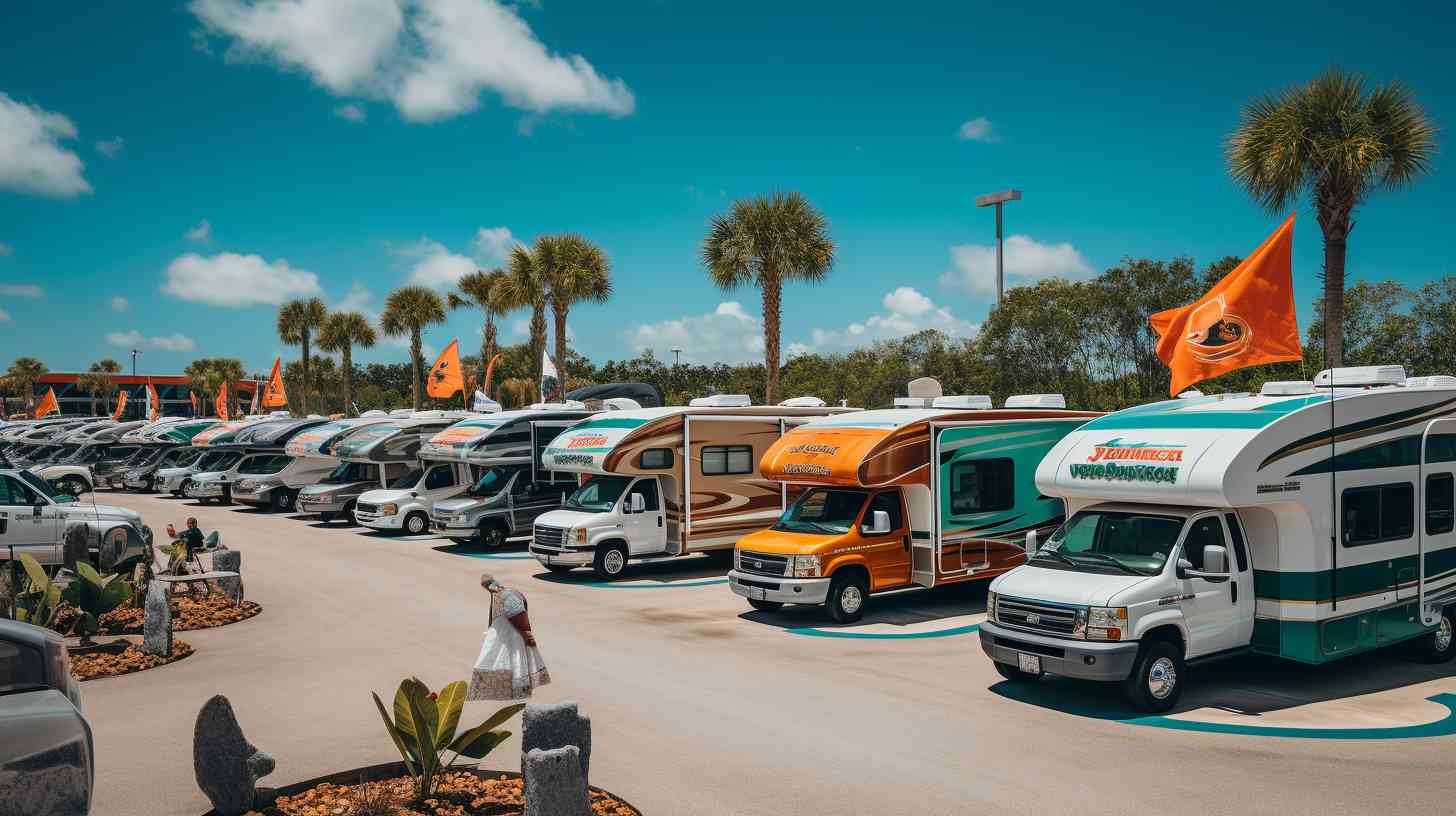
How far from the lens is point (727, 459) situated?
797 inches

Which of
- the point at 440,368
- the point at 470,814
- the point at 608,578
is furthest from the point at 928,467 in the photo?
the point at 440,368

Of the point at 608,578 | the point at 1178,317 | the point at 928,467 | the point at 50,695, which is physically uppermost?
the point at 1178,317

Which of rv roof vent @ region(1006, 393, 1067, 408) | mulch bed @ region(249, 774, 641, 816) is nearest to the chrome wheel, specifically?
mulch bed @ region(249, 774, 641, 816)

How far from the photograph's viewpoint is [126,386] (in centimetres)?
10769

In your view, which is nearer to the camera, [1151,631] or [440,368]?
[1151,631]

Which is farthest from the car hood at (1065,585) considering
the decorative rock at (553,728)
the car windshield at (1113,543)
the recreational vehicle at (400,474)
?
the recreational vehicle at (400,474)

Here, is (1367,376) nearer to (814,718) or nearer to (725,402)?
(814,718)

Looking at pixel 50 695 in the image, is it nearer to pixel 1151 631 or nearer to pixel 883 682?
pixel 883 682

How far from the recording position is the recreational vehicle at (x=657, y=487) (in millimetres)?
19047

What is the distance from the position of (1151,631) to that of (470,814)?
657 centimetres

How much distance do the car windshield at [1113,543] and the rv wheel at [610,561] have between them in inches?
375

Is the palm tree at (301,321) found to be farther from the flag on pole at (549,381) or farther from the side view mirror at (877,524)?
the side view mirror at (877,524)

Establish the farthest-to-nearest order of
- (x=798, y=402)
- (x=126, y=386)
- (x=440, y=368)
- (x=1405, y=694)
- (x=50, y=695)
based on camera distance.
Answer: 1. (x=126, y=386)
2. (x=440, y=368)
3. (x=798, y=402)
4. (x=1405, y=694)
5. (x=50, y=695)

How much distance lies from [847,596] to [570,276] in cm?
2482
